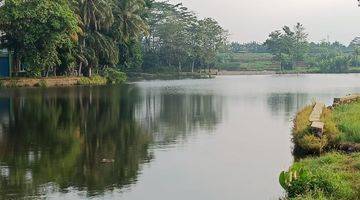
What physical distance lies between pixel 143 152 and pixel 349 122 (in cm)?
667

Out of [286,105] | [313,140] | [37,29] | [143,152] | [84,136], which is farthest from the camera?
[37,29]

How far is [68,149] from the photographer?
60.8 feet

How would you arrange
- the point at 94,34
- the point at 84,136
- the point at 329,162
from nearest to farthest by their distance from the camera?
the point at 329,162 < the point at 84,136 < the point at 94,34

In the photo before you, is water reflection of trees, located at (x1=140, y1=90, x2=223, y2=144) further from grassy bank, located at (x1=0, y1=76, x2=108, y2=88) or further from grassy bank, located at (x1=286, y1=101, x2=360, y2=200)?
grassy bank, located at (x1=0, y1=76, x2=108, y2=88)

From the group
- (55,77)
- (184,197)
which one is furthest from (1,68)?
(184,197)

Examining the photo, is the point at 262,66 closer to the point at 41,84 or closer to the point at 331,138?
the point at 41,84

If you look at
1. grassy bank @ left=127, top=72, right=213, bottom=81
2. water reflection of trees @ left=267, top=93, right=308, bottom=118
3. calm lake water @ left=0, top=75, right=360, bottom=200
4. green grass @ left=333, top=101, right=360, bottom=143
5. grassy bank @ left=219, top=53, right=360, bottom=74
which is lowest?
calm lake water @ left=0, top=75, right=360, bottom=200

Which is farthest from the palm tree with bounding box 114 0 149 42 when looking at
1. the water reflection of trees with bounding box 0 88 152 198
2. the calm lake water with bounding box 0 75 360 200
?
the water reflection of trees with bounding box 0 88 152 198

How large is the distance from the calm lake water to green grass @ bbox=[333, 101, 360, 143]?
6.01ft

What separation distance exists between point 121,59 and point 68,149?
57985 mm

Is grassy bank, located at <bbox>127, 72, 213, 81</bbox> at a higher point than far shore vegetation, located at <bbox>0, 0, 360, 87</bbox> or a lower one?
lower

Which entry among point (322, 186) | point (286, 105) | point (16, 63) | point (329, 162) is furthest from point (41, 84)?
point (322, 186)

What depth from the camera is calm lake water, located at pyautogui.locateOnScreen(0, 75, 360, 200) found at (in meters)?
13.1

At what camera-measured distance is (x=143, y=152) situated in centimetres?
1805
